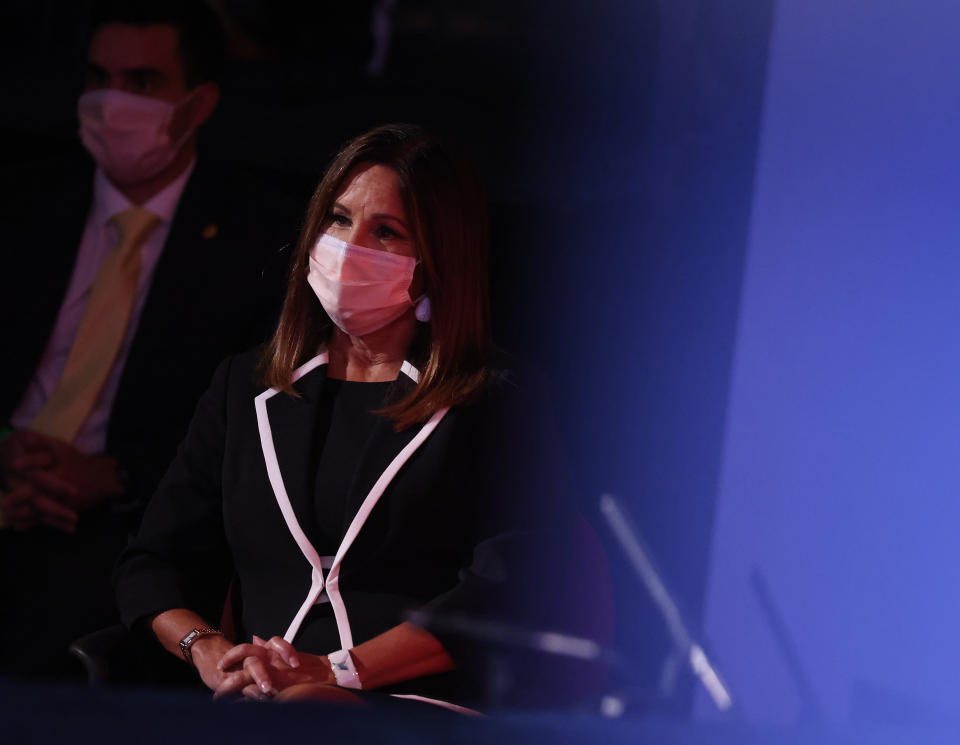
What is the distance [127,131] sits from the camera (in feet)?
7.06

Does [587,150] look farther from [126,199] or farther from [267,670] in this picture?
[267,670]

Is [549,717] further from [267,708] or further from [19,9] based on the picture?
[19,9]

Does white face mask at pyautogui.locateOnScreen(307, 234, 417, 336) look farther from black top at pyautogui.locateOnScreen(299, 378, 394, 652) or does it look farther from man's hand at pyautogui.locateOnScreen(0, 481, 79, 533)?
man's hand at pyautogui.locateOnScreen(0, 481, 79, 533)

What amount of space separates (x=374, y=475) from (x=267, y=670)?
370 mm

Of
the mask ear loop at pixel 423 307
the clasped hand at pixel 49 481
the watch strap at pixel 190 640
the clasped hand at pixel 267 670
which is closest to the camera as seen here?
the clasped hand at pixel 267 670

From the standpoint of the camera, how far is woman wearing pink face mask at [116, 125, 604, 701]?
1.76 meters

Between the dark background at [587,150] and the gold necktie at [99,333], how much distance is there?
23 centimetres

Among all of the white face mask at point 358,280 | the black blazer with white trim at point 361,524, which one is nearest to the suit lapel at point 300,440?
the black blazer with white trim at point 361,524

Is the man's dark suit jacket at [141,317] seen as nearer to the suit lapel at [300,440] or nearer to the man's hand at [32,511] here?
the man's hand at [32,511]

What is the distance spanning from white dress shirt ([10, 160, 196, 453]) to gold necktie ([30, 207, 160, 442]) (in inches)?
0.5

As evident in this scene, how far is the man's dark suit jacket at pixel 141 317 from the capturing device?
2.13 metres

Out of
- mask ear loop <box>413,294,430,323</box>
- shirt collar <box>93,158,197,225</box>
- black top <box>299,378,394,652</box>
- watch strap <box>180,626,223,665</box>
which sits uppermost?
shirt collar <box>93,158,197,225</box>

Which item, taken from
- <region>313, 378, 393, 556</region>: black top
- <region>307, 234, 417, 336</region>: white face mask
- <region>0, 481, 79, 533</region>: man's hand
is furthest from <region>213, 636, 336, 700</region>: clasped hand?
<region>0, 481, 79, 533</region>: man's hand

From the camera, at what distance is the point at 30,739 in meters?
0.59
